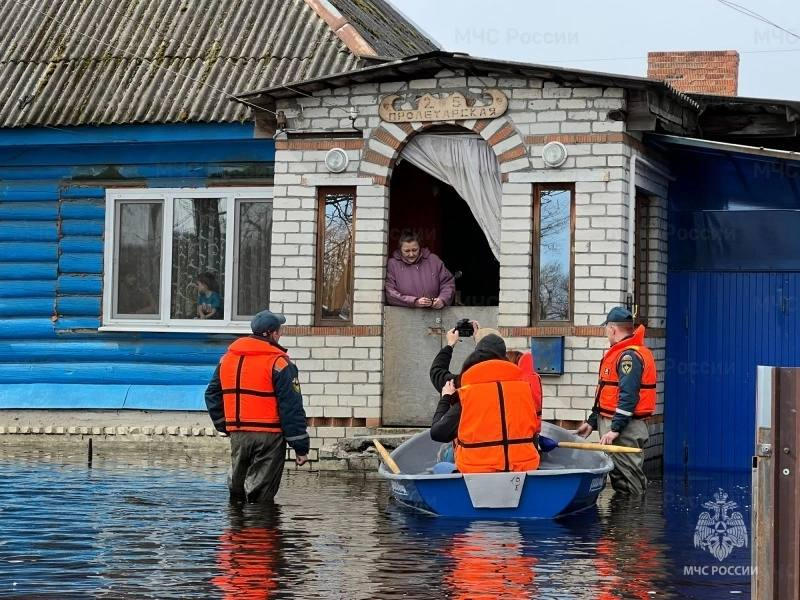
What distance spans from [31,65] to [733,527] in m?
10.5

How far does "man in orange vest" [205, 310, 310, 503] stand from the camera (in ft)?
40.6

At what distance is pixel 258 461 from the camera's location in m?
12.5

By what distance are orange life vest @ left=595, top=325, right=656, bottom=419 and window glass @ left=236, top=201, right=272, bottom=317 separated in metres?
5.34

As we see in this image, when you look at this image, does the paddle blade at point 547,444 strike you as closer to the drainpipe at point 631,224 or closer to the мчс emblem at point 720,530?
the мчс emblem at point 720,530

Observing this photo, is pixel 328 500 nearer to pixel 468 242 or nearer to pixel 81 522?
pixel 81 522

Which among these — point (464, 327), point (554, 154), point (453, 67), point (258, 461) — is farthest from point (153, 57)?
point (258, 461)

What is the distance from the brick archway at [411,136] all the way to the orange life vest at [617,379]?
231 centimetres

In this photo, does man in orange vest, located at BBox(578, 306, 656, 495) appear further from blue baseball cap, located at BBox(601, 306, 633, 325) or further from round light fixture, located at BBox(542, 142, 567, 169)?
round light fixture, located at BBox(542, 142, 567, 169)

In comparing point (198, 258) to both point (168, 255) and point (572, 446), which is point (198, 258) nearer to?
point (168, 255)

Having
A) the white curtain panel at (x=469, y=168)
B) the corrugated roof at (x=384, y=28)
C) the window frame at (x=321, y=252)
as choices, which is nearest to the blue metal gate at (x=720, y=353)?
the white curtain panel at (x=469, y=168)

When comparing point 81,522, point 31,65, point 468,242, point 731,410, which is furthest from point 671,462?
point 31,65

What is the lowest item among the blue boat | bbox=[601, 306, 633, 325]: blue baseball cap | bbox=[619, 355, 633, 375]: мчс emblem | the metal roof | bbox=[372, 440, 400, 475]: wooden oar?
the blue boat

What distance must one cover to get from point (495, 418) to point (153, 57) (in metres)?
8.29

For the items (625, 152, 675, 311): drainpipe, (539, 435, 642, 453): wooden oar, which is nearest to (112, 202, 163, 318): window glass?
(625, 152, 675, 311): drainpipe
